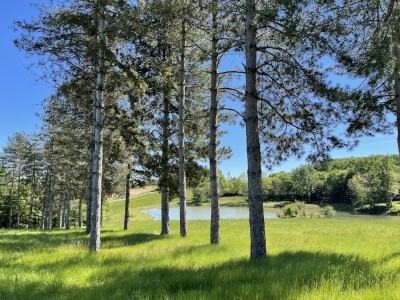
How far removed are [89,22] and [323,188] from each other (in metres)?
92.3

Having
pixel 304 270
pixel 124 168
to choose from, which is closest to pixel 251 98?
pixel 304 270

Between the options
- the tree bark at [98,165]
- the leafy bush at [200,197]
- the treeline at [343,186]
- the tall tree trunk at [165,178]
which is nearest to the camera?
the tree bark at [98,165]

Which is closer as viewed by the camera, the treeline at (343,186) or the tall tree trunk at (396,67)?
the tall tree trunk at (396,67)

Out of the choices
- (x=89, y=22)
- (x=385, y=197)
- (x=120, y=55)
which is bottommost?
(x=385, y=197)

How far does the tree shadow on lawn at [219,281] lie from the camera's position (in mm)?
3809

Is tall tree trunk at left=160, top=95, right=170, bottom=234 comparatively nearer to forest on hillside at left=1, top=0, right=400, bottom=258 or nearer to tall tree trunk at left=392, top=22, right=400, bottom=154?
forest on hillside at left=1, top=0, right=400, bottom=258

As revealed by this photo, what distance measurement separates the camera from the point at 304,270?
4.96 metres

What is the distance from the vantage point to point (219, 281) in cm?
446

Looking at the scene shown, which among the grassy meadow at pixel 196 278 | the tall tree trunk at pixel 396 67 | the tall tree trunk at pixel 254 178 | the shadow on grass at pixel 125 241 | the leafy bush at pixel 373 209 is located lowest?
the leafy bush at pixel 373 209

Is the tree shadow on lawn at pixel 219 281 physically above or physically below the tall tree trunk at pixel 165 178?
below

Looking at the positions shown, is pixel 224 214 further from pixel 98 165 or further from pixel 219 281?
pixel 219 281

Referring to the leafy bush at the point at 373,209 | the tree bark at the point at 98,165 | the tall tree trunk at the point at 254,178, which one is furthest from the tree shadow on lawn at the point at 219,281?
the leafy bush at the point at 373,209

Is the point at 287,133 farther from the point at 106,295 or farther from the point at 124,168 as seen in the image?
the point at 124,168

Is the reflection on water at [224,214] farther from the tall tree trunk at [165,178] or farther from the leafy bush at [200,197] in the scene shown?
the leafy bush at [200,197]
